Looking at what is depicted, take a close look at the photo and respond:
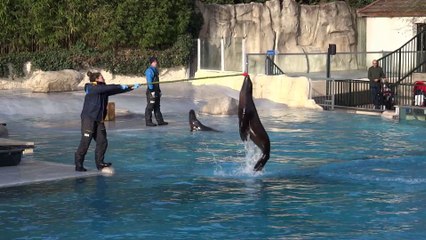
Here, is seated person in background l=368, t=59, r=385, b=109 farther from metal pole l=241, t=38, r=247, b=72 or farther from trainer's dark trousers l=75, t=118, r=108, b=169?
trainer's dark trousers l=75, t=118, r=108, b=169

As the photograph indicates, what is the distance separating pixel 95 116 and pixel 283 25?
77.8 ft

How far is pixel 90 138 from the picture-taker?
47.7 ft

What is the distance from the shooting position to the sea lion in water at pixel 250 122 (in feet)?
47.0

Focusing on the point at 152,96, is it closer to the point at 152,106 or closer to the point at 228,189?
the point at 152,106

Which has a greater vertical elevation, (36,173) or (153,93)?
(153,93)

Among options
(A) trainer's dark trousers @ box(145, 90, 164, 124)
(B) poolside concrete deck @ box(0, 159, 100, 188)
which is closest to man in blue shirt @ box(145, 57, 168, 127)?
(A) trainer's dark trousers @ box(145, 90, 164, 124)

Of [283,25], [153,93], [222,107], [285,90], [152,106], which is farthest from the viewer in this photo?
[283,25]

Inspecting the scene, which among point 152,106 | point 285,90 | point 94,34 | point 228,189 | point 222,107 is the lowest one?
point 228,189

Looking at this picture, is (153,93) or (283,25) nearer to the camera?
(153,93)

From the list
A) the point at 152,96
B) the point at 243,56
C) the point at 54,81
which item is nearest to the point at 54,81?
the point at 54,81

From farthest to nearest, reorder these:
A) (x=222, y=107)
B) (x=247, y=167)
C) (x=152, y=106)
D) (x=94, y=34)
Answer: (x=94, y=34), (x=222, y=107), (x=152, y=106), (x=247, y=167)

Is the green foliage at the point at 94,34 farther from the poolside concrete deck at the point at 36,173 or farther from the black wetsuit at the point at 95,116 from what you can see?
the black wetsuit at the point at 95,116

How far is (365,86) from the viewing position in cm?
2739

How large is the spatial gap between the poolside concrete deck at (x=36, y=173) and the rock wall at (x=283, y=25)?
63.6 ft
